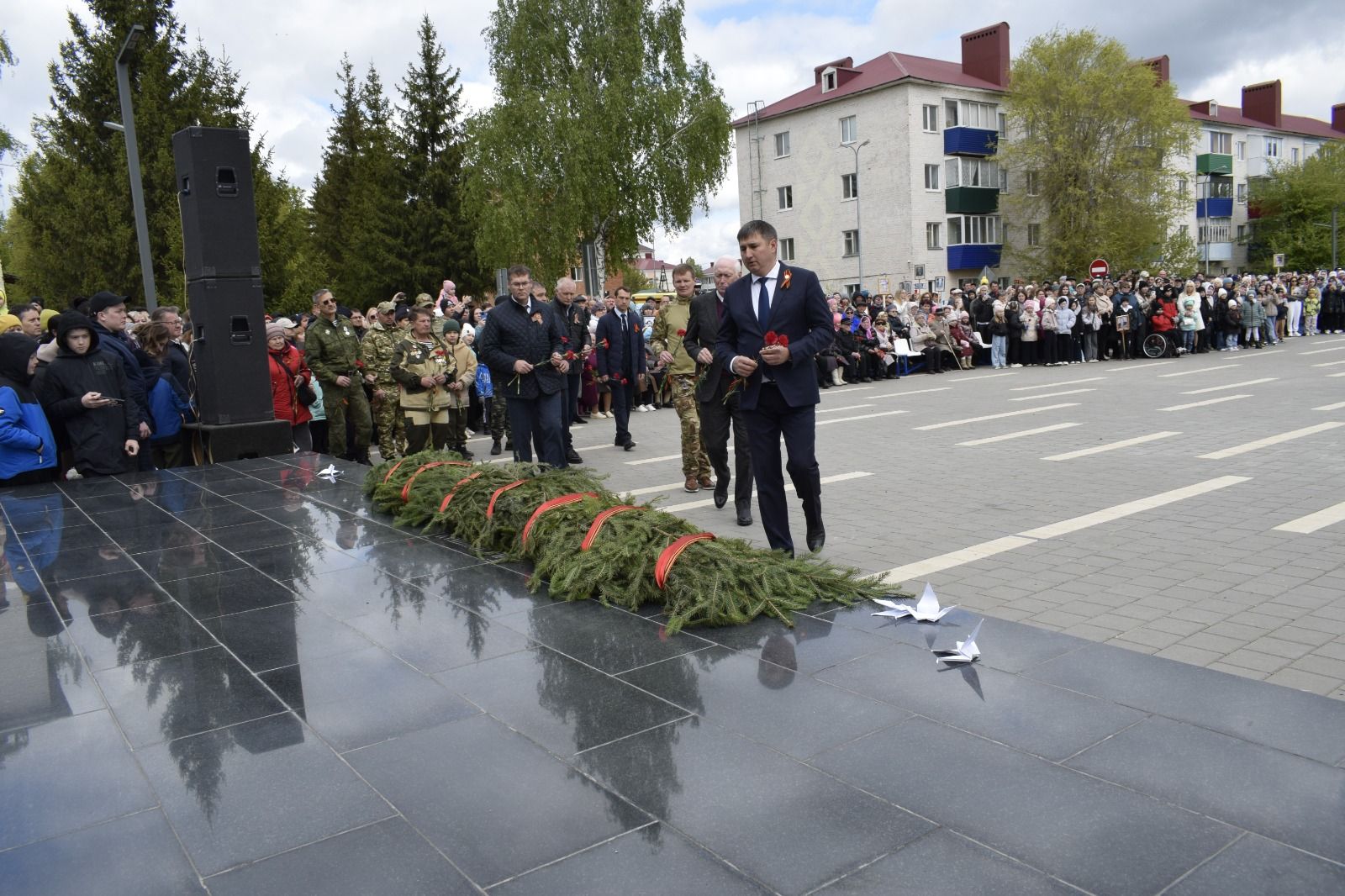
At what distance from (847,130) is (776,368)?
52284 millimetres

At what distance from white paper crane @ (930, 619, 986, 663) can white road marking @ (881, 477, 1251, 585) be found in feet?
4.95

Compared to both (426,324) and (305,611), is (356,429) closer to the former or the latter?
(426,324)

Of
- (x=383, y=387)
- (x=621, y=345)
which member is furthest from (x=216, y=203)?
(x=621, y=345)

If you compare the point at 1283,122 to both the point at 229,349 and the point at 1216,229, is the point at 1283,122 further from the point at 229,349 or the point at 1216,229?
the point at 229,349

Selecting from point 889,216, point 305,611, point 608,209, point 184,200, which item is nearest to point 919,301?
point 608,209

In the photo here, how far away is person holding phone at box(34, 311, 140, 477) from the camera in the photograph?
28.3ft

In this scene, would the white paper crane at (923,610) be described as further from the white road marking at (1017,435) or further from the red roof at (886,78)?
the red roof at (886,78)

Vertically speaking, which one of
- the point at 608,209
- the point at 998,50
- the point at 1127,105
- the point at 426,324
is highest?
the point at 998,50

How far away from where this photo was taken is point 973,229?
55.2 metres

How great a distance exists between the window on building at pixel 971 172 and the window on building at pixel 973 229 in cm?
174

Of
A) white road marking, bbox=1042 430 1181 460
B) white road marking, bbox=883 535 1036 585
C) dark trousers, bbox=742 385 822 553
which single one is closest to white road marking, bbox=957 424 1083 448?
white road marking, bbox=1042 430 1181 460

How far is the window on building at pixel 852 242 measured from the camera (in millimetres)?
55312

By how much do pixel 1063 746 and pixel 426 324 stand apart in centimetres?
887

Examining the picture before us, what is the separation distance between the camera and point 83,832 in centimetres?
281
